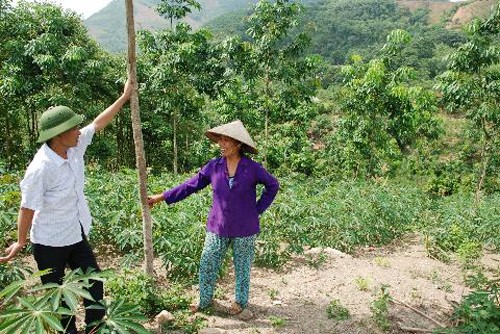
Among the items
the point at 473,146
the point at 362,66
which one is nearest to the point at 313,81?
the point at 362,66

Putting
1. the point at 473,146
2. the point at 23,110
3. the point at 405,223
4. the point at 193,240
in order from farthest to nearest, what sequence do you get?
the point at 473,146, the point at 23,110, the point at 405,223, the point at 193,240

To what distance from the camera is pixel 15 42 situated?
31.9 ft

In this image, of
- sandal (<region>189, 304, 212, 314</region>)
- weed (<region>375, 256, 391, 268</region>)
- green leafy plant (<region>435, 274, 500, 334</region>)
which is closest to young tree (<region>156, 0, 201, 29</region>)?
weed (<region>375, 256, 391, 268</region>)

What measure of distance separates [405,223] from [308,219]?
2.18 metres

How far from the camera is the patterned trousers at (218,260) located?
3.17 metres

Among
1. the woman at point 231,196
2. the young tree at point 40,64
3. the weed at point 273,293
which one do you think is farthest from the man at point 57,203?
the young tree at point 40,64

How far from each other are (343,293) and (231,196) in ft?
5.47

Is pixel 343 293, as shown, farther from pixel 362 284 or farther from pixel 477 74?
pixel 477 74

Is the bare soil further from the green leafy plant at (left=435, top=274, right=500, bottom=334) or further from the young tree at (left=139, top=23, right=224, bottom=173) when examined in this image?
the young tree at (left=139, top=23, right=224, bottom=173)

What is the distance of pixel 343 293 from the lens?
4.00m

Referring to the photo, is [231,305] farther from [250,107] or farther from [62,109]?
[250,107]

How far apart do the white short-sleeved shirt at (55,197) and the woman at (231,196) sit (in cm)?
64

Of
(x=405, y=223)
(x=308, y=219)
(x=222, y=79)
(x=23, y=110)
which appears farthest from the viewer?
(x=23, y=110)

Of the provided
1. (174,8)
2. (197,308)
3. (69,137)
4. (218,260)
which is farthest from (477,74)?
(69,137)
